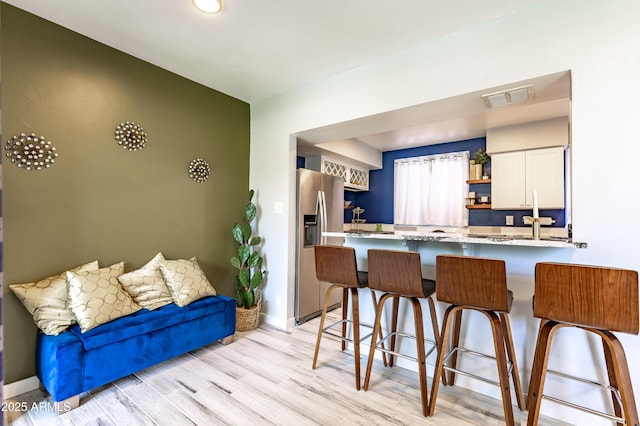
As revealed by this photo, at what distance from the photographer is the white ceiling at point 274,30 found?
6.97 ft

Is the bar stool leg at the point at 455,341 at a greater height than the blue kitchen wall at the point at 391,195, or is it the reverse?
the blue kitchen wall at the point at 391,195

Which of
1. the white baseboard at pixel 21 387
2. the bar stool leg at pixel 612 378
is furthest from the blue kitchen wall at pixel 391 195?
the white baseboard at pixel 21 387

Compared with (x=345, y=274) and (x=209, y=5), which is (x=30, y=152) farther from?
(x=345, y=274)

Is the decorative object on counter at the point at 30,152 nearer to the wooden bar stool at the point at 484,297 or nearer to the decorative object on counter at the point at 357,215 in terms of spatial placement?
the wooden bar stool at the point at 484,297

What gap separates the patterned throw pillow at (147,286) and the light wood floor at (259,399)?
1.73 feet

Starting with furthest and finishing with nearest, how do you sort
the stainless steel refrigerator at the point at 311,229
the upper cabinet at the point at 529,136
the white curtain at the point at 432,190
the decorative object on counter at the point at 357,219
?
the decorative object on counter at the point at 357,219
the white curtain at the point at 432,190
the upper cabinet at the point at 529,136
the stainless steel refrigerator at the point at 311,229

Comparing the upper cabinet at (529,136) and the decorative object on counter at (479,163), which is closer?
the upper cabinet at (529,136)

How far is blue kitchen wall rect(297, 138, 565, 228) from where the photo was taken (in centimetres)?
462

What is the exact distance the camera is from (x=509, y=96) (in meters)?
2.34

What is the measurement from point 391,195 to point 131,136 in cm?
Result: 434

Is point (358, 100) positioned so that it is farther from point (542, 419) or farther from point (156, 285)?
point (542, 419)

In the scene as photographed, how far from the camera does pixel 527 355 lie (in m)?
2.07

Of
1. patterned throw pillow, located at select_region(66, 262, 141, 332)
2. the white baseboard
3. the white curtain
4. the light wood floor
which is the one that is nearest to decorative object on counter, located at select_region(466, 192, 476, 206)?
the white curtain

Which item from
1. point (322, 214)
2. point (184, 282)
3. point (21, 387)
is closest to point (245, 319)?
point (184, 282)
